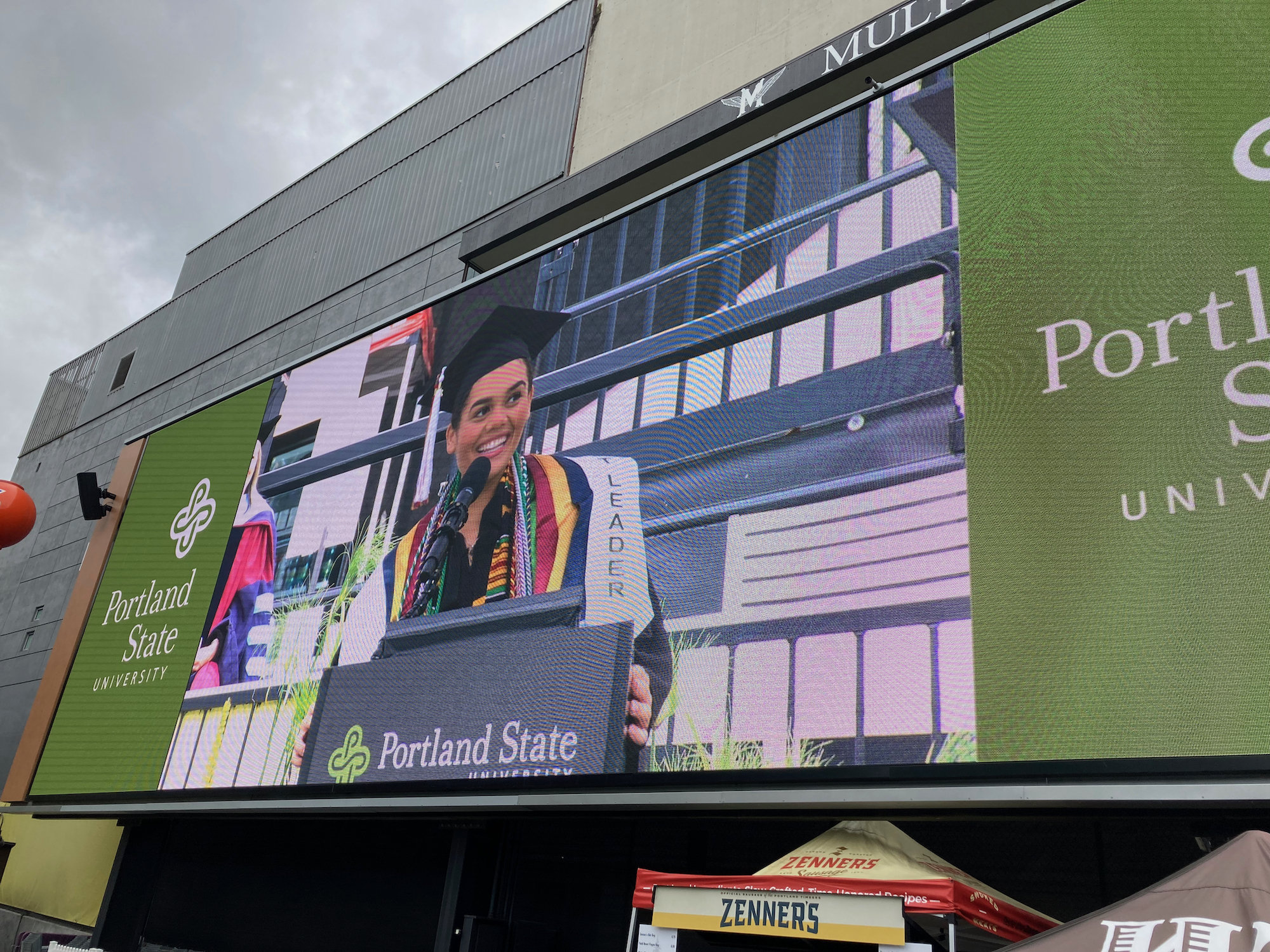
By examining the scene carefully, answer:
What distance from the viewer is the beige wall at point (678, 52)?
1068 cm

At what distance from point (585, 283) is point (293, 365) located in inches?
142

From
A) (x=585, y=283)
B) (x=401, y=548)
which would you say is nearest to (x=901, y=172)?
(x=585, y=283)

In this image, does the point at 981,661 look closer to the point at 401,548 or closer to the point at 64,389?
the point at 401,548

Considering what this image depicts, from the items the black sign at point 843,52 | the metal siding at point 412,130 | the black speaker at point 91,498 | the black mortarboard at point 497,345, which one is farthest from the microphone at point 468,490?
the metal siding at point 412,130

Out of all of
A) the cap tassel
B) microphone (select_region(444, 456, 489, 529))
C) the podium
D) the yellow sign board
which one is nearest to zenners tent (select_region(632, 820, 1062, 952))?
the yellow sign board

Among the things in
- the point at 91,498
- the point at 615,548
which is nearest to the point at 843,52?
the point at 615,548

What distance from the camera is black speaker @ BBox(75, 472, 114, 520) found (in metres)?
11.7

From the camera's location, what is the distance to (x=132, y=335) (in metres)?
19.2

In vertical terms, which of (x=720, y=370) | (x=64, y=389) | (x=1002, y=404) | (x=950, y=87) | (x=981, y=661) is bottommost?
(x=981, y=661)

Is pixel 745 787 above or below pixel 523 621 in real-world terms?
below

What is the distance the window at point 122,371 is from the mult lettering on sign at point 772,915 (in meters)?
17.0

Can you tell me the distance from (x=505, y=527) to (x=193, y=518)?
4574mm

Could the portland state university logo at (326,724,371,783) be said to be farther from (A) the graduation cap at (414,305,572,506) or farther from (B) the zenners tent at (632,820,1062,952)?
(B) the zenners tent at (632,820,1062,952)

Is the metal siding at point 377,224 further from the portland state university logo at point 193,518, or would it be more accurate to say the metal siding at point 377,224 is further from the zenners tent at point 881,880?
the zenners tent at point 881,880
